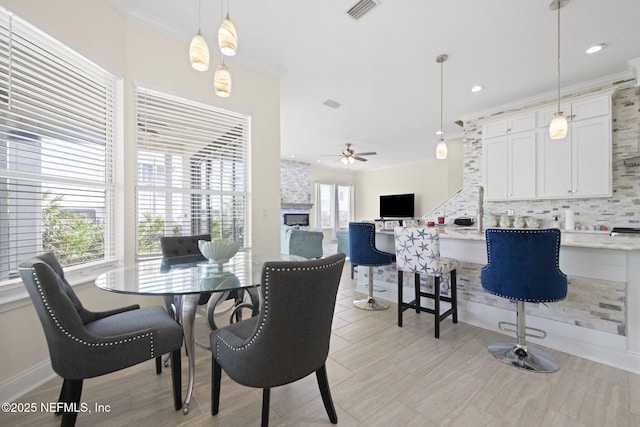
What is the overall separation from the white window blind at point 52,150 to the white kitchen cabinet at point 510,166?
5.11m

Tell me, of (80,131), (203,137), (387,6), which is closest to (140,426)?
(80,131)

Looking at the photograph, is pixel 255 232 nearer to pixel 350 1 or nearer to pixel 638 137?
pixel 350 1

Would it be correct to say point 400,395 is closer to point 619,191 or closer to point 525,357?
point 525,357

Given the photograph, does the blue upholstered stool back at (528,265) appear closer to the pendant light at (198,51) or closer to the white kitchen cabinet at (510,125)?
the pendant light at (198,51)

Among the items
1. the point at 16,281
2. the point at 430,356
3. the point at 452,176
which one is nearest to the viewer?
the point at 16,281

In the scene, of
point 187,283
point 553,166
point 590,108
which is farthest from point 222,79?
point 590,108

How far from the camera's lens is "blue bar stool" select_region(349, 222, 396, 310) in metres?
3.15

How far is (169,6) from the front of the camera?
234 cm

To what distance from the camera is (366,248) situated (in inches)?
125

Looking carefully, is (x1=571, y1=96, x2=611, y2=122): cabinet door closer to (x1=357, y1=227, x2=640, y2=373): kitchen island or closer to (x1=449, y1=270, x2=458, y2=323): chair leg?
(x1=357, y1=227, x2=640, y2=373): kitchen island

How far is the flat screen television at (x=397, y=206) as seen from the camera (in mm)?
8508

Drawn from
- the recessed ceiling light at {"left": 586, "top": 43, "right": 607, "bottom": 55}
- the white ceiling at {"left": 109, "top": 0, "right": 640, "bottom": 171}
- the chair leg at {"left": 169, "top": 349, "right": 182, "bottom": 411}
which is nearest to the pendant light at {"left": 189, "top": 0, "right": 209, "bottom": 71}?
the white ceiling at {"left": 109, "top": 0, "right": 640, "bottom": 171}

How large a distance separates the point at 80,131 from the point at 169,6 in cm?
132

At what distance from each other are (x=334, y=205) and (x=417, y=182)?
299 cm
